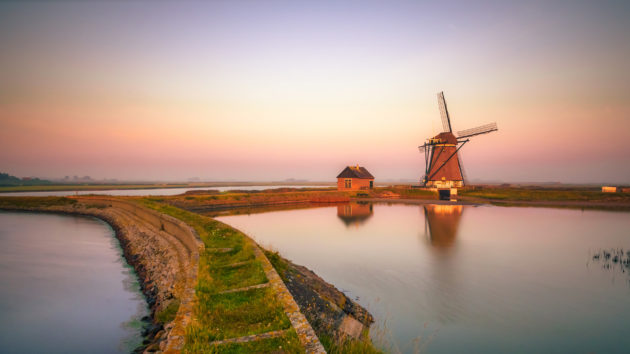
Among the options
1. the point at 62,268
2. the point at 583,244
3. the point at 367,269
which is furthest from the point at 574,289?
the point at 62,268

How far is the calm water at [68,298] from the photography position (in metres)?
9.75

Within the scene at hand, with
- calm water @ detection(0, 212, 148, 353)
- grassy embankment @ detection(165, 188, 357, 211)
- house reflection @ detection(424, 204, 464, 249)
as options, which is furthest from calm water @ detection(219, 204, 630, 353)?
grassy embankment @ detection(165, 188, 357, 211)

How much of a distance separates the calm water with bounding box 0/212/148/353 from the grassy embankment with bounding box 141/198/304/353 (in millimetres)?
3657

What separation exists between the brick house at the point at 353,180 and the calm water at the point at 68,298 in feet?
183

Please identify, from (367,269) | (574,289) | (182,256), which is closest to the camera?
(574,289)

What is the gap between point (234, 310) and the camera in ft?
22.0

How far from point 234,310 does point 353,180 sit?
222ft

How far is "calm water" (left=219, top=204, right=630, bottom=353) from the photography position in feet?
30.9

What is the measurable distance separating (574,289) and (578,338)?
5.68 m

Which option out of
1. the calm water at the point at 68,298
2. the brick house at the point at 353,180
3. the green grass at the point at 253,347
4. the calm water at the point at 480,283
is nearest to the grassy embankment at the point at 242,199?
the brick house at the point at 353,180

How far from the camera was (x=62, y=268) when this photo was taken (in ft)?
60.7

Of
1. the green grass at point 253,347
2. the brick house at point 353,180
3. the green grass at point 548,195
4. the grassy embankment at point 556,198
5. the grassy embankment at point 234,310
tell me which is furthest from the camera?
the brick house at point 353,180

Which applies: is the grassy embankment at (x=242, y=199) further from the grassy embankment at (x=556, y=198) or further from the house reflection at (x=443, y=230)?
the grassy embankment at (x=556, y=198)

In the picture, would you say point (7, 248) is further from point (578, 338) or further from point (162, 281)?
point (578, 338)
